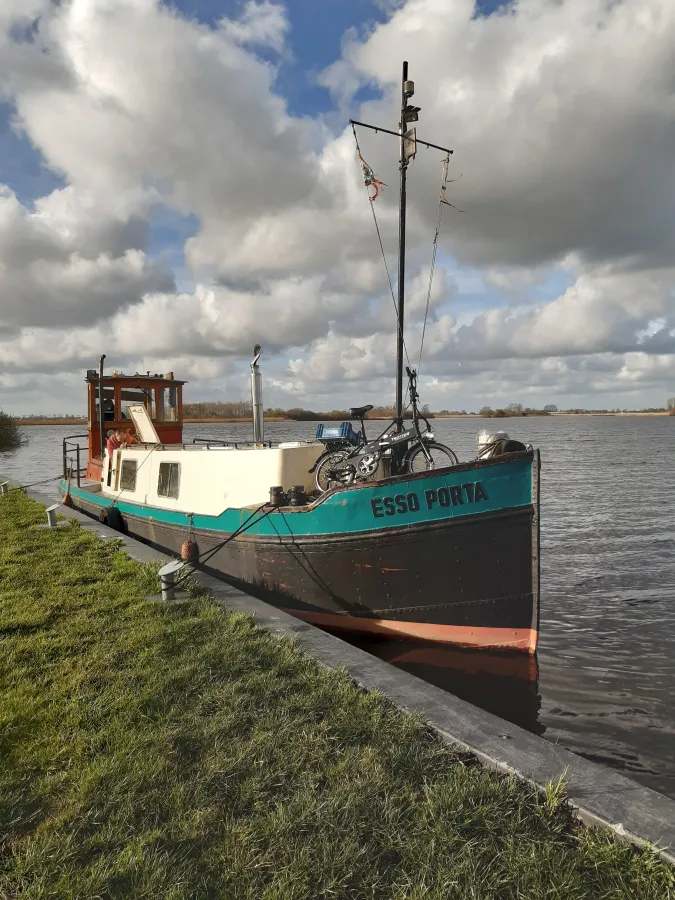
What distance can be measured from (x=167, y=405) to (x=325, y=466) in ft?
25.0

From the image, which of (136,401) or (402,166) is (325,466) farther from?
(136,401)

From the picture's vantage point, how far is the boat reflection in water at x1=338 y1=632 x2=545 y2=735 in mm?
6719

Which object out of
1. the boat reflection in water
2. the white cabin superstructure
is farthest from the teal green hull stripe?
the boat reflection in water

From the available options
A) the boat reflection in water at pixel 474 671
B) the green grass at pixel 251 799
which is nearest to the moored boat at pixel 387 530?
the boat reflection in water at pixel 474 671

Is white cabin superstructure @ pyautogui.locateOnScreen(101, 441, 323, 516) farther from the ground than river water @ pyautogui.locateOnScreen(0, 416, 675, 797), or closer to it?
farther from the ground

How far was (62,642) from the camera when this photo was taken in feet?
16.7

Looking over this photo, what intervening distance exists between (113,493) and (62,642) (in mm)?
8881

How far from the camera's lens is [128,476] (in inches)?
500

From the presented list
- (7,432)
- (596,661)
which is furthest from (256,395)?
(7,432)

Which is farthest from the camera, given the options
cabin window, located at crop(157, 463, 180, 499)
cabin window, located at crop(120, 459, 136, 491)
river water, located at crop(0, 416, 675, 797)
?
cabin window, located at crop(120, 459, 136, 491)

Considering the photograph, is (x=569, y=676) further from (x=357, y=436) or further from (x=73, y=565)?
(x=73, y=565)

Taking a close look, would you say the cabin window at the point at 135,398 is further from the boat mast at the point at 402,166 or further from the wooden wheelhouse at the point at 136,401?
the boat mast at the point at 402,166

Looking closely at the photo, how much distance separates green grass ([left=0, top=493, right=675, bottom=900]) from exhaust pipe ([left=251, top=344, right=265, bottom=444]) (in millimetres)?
6660

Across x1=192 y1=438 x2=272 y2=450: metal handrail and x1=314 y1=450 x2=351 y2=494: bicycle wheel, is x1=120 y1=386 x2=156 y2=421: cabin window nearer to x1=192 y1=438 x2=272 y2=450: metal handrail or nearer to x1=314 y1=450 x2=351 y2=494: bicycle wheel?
x1=192 y1=438 x2=272 y2=450: metal handrail
